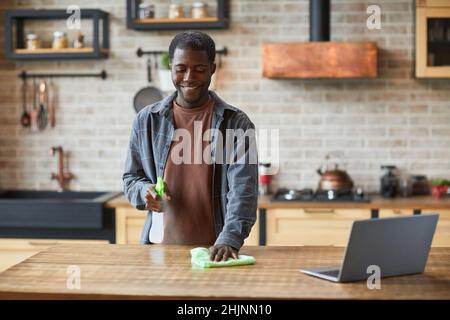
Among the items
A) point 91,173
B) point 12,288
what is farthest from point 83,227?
point 12,288

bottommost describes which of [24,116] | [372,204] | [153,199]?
[372,204]

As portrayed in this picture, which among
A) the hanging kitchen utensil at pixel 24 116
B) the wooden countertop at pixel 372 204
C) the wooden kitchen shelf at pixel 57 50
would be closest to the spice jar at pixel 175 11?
the wooden kitchen shelf at pixel 57 50

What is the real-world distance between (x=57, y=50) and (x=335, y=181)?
2.04 m

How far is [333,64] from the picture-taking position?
4840mm

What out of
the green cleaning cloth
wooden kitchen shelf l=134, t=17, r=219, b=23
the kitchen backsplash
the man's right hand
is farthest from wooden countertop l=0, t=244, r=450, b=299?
wooden kitchen shelf l=134, t=17, r=219, b=23

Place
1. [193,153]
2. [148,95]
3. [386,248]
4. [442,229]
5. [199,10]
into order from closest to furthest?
1. [386,248]
2. [193,153]
3. [442,229]
4. [199,10]
5. [148,95]

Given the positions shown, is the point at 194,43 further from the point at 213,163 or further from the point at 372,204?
the point at 372,204

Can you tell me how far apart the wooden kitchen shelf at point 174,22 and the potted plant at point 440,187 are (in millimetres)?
1733

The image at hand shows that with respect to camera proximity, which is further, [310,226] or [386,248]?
Answer: [310,226]

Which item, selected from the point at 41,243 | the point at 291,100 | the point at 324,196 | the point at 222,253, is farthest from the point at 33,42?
the point at 222,253

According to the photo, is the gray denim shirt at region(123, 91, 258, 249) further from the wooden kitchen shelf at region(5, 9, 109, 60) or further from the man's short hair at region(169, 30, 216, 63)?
the wooden kitchen shelf at region(5, 9, 109, 60)

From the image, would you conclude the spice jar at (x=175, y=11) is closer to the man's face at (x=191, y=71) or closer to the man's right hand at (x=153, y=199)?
the man's face at (x=191, y=71)

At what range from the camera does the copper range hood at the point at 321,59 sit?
4836 mm

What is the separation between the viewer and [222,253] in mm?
2650
